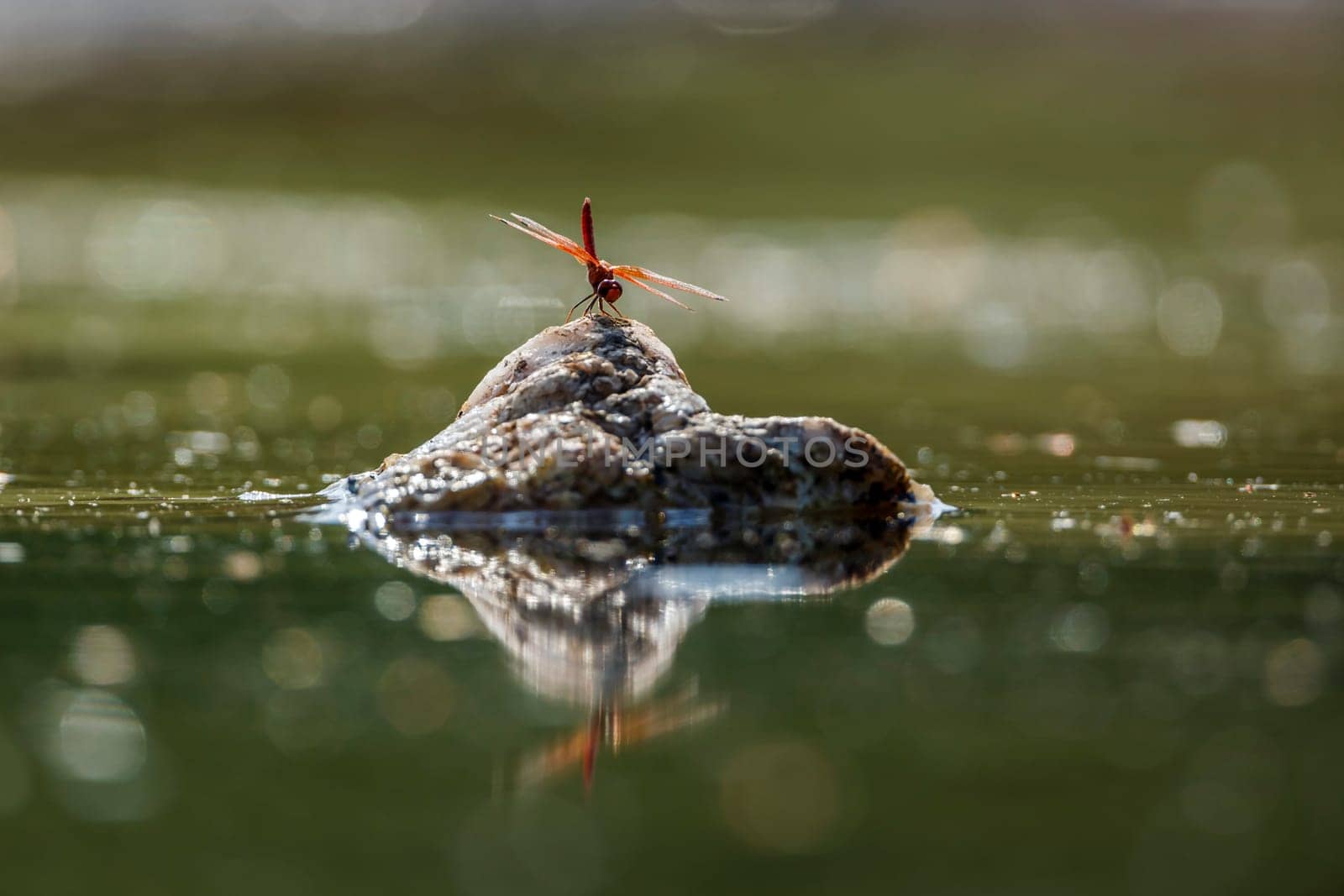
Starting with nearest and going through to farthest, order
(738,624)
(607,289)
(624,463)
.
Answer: (738,624), (624,463), (607,289)

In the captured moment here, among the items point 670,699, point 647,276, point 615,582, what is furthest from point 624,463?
point 670,699

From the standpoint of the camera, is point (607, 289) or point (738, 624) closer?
point (738, 624)

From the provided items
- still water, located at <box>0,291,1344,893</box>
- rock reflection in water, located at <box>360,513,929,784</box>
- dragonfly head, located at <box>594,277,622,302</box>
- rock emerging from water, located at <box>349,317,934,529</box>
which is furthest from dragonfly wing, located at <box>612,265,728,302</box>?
still water, located at <box>0,291,1344,893</box>

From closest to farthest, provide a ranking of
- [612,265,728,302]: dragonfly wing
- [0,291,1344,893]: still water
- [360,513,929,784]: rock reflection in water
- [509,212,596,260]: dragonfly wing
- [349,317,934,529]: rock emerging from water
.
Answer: [0,291,1344,893]: still water, [360,513,929,784]: rock reflection in water, [349,317,934,529]: rock emerging from water, [509,212,596,260]: dragonfly wing, [612,265,728,302]: dragonfly wing

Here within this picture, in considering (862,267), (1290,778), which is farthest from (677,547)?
(862,267)

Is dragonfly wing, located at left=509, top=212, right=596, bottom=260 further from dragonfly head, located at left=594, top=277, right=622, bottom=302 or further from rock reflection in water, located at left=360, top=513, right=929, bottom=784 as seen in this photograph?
rock reflection in water, located at left=360, top=513, right=929, bottom=784

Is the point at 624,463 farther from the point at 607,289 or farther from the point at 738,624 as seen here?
the point at 738,624

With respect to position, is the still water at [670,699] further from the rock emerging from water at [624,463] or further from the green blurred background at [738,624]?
the rock emerging from water at [624,463]
